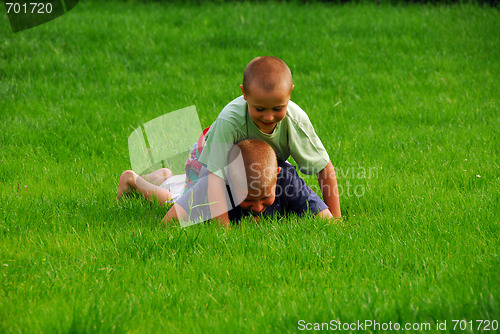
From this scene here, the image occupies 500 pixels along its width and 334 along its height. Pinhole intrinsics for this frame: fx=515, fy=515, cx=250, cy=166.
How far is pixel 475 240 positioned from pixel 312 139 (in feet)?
4.52

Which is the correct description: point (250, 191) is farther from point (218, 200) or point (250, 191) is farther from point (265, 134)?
point (265, 134)

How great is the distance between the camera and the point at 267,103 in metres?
3.50

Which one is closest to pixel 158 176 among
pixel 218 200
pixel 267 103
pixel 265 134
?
pixel 218 200

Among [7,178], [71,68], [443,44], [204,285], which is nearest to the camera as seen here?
[204,285]

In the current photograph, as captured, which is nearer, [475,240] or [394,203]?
[475,240]

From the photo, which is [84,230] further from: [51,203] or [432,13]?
[432,13]

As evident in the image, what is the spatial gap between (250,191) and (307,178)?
5.48ft

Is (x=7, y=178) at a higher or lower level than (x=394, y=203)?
higher

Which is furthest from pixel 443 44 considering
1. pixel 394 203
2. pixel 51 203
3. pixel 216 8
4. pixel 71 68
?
pixel 51 203

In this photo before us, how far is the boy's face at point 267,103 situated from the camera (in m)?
3.46

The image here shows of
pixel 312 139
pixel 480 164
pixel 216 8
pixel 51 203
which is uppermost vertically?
pixel 216 8

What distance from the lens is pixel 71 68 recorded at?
826 cm

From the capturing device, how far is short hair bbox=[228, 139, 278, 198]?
3.54 metres

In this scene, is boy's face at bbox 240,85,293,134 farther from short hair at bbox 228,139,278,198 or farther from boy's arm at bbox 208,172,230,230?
boy's arm at bbox 208,172,230,230
